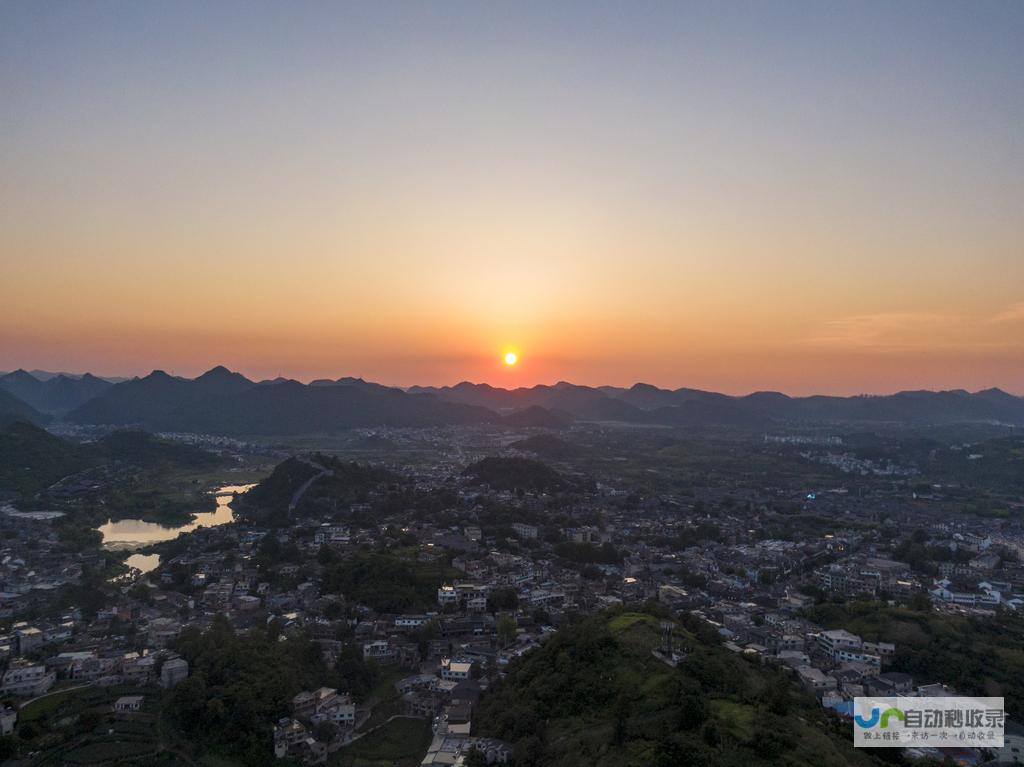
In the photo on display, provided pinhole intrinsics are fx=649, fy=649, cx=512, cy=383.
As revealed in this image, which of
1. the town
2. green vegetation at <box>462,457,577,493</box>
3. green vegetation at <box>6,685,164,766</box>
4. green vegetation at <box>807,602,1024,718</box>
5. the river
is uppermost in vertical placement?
green vegetation at <box>462,457,577,493</box>

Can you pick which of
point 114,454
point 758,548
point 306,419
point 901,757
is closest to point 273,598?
point 901,757

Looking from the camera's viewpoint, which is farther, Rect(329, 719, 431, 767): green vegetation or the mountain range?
the mountain range

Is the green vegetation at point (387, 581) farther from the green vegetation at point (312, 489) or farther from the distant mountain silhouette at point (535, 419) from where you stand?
the distant mountain silhouette at point (535, 419)

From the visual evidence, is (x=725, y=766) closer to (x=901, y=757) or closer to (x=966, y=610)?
(x=901, y=757)

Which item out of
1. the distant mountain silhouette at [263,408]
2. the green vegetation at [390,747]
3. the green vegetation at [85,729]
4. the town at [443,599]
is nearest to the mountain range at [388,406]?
the distant mountain silhouette at [263,408]

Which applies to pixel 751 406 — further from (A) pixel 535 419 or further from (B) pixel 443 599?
(B) pixel 443 599

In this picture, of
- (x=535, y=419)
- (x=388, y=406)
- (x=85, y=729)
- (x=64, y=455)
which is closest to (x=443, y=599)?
(x=85, y=729)

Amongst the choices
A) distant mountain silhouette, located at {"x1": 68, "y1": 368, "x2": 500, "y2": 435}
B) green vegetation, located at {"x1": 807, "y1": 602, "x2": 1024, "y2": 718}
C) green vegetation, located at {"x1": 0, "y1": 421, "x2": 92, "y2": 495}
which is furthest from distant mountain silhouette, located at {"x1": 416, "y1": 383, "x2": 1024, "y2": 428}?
green vegetation, located at {"x1": 807, "y1": 602, "x2": 1024, "y2": 718}

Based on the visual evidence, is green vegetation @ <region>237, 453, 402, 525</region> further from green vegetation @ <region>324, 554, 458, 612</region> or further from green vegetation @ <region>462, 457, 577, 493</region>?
green vegetation @ <region>324, 554, 458, 612</region>
